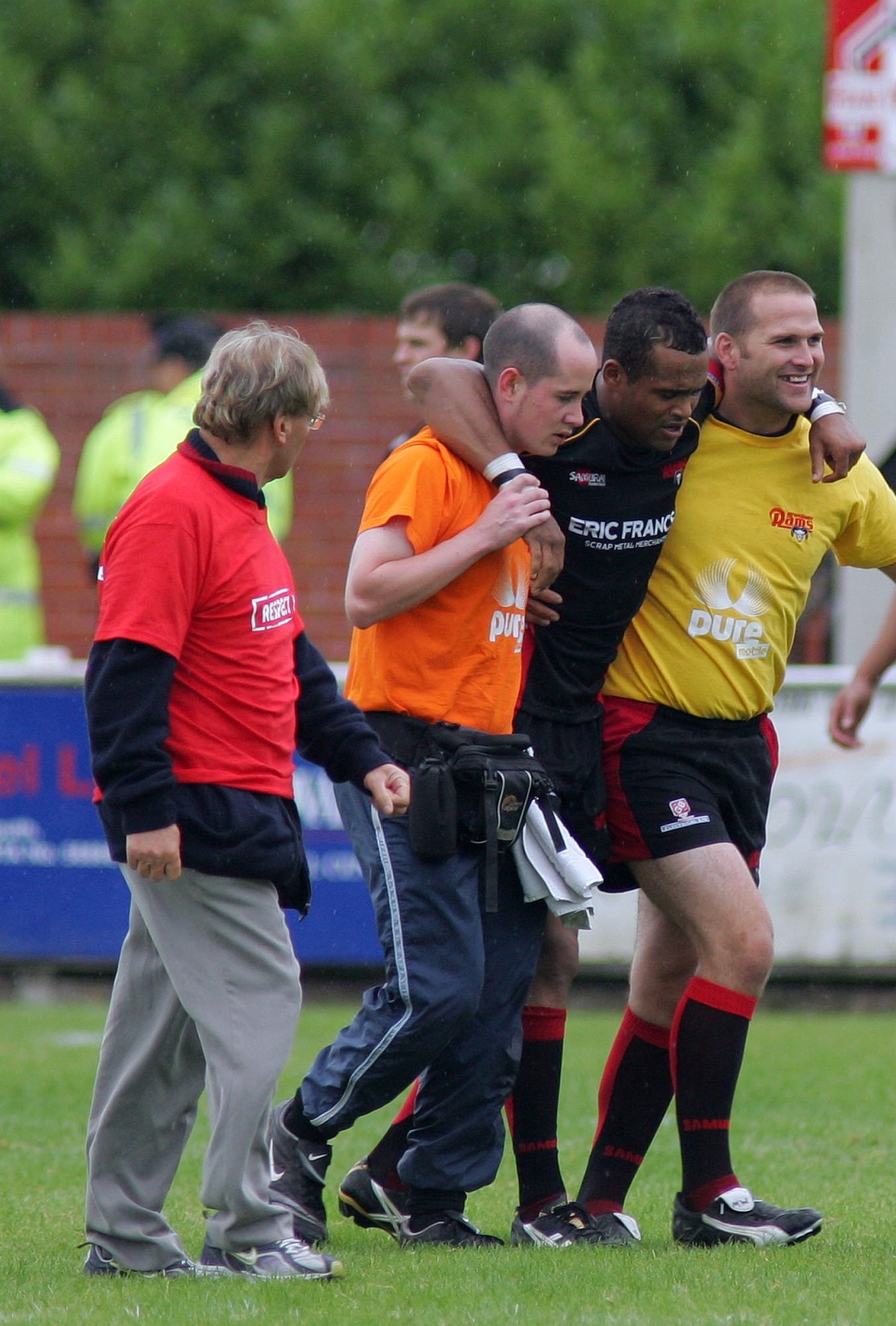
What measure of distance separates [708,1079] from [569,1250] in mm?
504

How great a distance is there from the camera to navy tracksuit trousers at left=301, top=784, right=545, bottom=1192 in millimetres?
4715

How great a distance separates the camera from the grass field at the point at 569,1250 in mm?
4141

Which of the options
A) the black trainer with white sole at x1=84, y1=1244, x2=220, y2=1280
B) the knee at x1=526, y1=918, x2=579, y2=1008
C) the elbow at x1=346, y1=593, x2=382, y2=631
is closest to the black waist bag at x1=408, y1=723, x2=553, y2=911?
the elbow at x1=346, y1=593, x2=382, y2=631

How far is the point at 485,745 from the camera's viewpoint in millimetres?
4766

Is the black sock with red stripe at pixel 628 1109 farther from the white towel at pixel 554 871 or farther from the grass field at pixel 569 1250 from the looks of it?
the white towel at pixel 554 871

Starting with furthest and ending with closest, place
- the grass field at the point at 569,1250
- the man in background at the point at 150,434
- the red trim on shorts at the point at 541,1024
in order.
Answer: the man in background at the point at 150,434 → the red trim on shorts at the point at 541,1024 → the grass field at the point at 569,1250

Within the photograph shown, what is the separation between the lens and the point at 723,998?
491 cm

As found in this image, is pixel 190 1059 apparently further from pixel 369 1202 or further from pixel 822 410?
pixel 822 410

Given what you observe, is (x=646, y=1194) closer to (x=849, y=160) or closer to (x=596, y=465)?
(x=596, y=465)

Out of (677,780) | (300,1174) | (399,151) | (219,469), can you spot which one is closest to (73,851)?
(300,1174)

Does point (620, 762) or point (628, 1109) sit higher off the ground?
point (620, 762)

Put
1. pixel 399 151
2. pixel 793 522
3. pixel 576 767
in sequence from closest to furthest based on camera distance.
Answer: pixel 576 767
pixel 793 522
pixel 399 151

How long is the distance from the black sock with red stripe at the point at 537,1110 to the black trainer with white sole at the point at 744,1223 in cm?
35

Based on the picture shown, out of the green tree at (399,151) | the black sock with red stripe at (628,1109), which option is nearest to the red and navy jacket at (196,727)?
the black sock with red stripe at (628,1109)
